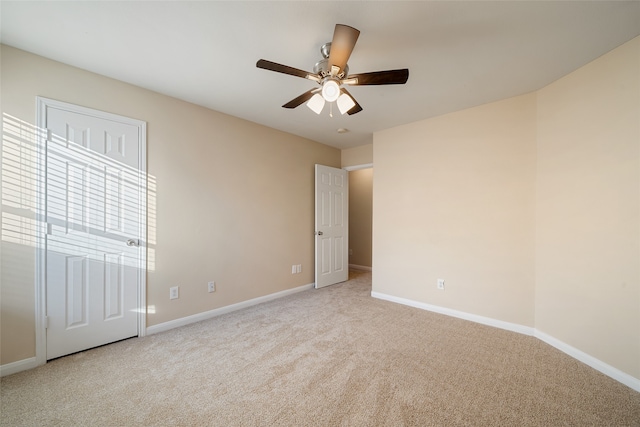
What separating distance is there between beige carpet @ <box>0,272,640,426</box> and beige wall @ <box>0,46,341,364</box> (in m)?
0.55

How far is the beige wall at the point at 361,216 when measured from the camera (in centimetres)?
578

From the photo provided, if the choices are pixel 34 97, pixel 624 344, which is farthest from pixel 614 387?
pixel 34 97

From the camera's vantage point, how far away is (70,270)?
2.18 meters

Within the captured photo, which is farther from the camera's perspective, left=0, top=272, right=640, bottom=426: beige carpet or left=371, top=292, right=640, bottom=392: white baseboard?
left=371, top=292, right=640, bottom=392: white baseboard

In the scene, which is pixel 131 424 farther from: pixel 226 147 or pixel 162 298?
pixel 226 147

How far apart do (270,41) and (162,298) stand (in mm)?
2701

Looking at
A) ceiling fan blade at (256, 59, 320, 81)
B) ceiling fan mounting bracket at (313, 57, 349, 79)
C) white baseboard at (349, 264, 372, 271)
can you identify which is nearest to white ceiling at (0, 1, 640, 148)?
ceiling fan mounting bracket at (313, 57, 349, 79)

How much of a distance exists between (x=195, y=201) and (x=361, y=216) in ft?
12.6

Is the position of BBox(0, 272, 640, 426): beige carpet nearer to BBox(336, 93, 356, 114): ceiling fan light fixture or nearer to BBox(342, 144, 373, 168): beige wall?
BBox(336, 93, 356, 114): ceiling fan light fixture

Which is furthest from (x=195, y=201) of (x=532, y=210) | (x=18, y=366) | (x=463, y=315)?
(x=532, y=210)

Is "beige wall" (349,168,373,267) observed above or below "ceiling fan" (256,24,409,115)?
below

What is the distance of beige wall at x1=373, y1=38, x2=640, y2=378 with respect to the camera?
187 cm

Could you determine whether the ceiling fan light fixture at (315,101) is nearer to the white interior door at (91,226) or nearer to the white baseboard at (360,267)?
the white interior door at (91,226)

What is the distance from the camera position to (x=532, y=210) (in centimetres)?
261
